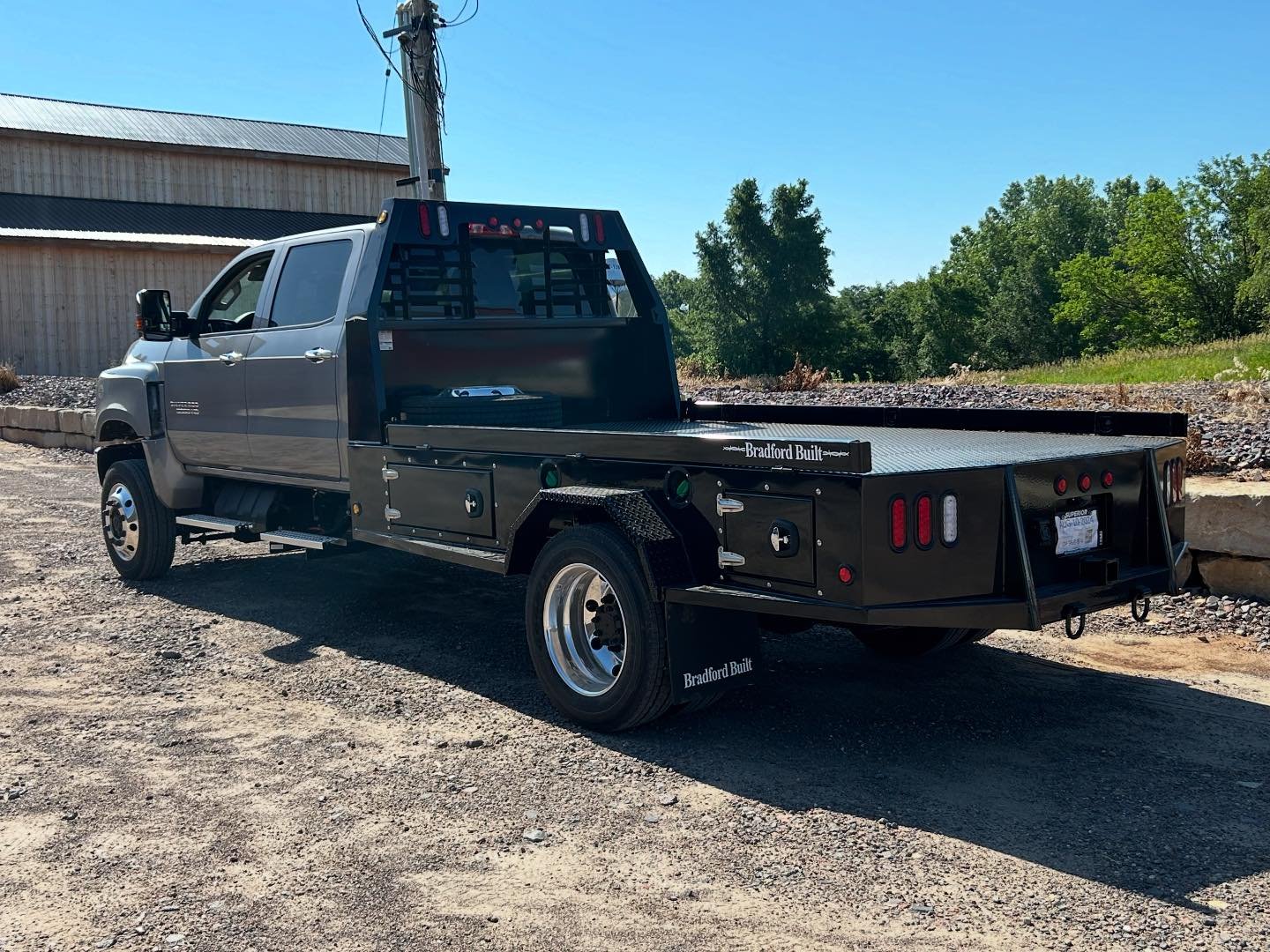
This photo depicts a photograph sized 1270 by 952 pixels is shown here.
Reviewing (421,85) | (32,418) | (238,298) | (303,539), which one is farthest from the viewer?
(32,418)

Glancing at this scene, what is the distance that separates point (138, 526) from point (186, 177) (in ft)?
106

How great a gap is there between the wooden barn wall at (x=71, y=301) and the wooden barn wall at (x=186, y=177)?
5358 millimetres

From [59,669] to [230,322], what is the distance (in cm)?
276

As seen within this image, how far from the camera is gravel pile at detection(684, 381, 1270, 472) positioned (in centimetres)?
869

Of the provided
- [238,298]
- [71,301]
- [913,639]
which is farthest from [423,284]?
[71,301]

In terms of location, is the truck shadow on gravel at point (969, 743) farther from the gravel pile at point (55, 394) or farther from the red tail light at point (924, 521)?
the gravel pile at point (55, 394)

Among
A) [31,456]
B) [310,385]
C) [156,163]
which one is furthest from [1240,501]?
[156,163]

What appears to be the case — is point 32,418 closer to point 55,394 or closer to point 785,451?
point 55,394

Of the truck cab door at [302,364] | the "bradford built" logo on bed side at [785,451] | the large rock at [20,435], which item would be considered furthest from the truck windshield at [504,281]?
the large rock at [20,435]

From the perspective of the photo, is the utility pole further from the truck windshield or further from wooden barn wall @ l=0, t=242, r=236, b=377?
wooden barn wall @ l=0, t=242, r=236, b=377

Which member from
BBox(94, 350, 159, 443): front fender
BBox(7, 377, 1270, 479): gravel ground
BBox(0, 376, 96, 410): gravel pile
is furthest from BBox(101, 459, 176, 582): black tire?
BBox(0, 376, 96, 410): gravel pile

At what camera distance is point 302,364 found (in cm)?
735

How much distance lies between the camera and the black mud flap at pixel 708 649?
5008 mm

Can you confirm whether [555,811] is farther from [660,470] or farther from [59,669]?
[59,669]
